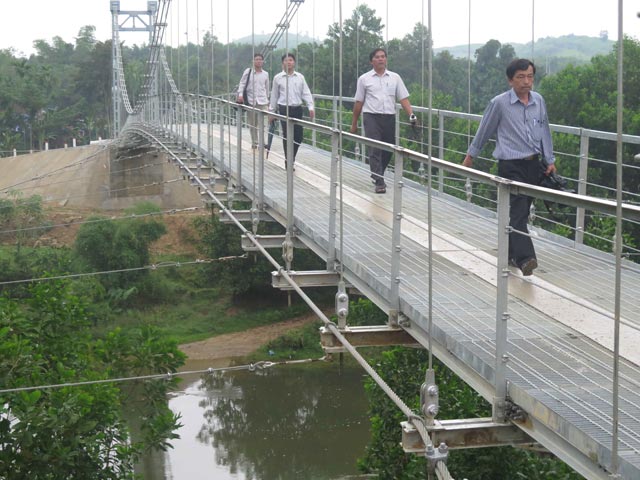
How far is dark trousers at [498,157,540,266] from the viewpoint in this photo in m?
4.64

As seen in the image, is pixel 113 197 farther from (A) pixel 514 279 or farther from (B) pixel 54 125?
(A) pixel 514 279

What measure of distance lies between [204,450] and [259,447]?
0.72m

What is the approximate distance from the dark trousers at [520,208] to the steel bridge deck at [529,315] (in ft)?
0.37

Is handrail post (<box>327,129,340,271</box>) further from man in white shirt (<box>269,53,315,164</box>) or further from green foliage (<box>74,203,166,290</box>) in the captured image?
green foliage (<box>74,203,166,290</box>)

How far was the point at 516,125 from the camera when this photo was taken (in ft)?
16.4

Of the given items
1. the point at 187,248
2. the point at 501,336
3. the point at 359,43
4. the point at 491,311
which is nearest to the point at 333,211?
the point at 491,311

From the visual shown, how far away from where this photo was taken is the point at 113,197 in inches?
1323

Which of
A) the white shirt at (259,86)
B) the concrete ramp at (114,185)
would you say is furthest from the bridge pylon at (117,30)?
the white shirt at (259,86)

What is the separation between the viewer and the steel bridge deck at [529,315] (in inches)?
115

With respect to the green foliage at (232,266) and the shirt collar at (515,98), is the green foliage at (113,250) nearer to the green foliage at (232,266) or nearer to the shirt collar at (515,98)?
the green foliage at (232,266)

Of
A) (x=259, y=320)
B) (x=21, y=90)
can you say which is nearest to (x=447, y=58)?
(x=259, y=320)

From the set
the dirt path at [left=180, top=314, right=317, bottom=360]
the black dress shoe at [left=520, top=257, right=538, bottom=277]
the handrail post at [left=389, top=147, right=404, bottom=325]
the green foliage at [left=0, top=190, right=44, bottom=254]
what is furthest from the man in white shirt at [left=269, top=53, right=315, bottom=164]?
the green foliage at [left=0, top=190, right=44, bottom=254]

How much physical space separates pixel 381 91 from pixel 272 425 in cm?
967

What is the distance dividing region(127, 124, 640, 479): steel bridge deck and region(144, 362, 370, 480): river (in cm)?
827
